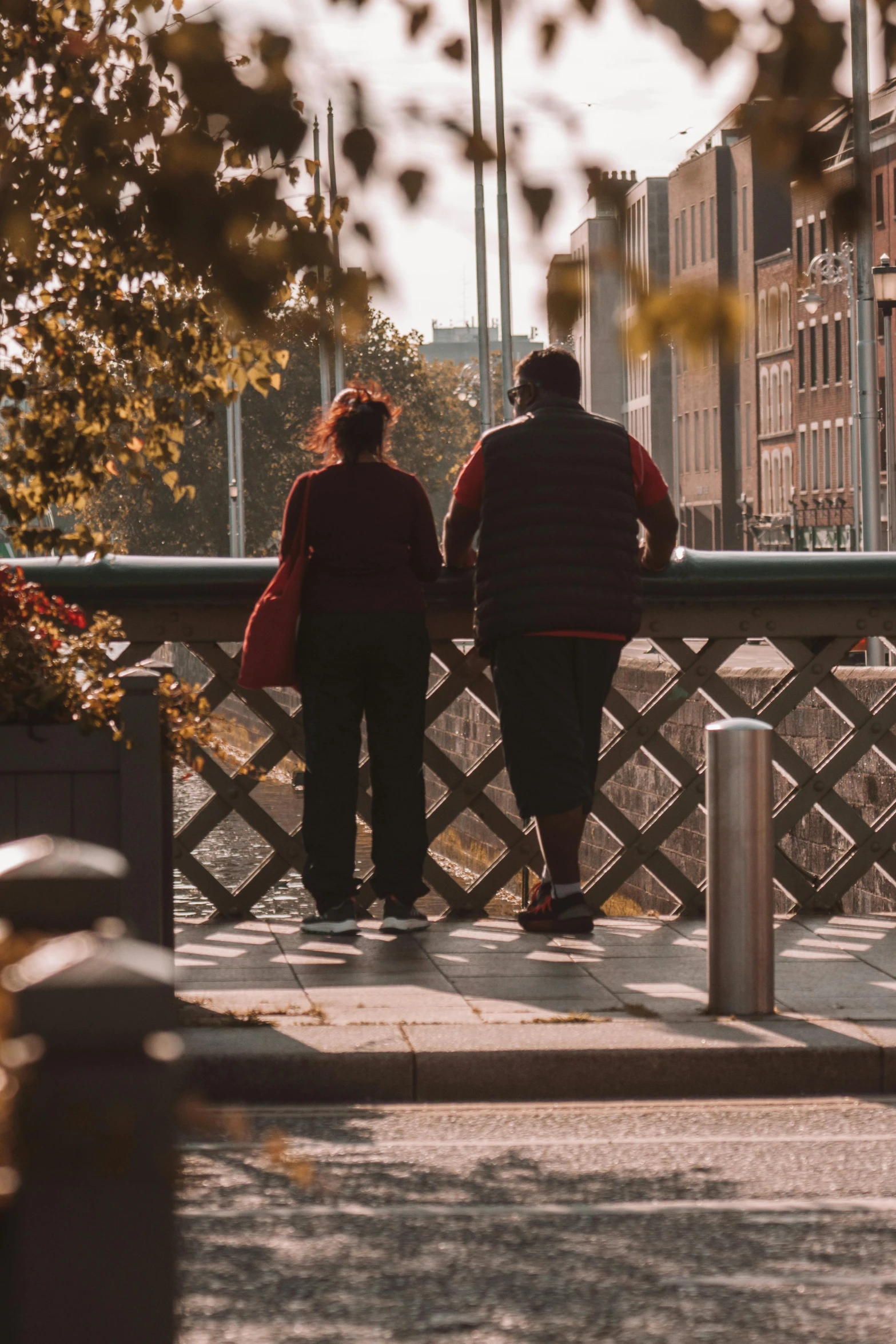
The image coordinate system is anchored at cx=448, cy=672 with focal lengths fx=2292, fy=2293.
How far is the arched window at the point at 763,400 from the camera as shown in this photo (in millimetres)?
82688

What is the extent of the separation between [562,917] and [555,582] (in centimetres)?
115

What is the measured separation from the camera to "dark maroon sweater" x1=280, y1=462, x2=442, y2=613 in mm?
7613

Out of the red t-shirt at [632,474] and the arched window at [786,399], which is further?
the arched window at [786,399]

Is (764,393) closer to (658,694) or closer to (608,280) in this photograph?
(658,694)

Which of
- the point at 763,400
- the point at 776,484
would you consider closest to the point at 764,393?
the point at 763,400

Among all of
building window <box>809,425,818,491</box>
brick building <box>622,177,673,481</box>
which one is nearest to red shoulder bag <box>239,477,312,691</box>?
building window <box>809,425,818,491</box>

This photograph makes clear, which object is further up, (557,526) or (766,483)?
(766,483)

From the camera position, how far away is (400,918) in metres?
7.78

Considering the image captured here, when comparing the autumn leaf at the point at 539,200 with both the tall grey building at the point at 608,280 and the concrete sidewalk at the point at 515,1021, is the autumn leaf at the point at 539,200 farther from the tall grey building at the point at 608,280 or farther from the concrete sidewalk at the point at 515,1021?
the concrete sidewalk at the point at 515,1021

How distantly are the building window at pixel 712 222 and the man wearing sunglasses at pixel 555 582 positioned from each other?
83386 mm

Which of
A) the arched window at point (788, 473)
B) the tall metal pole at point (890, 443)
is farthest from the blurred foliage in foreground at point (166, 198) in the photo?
the arched window at point (788, 473)

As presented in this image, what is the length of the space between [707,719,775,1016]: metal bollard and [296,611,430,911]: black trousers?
1.60 metres

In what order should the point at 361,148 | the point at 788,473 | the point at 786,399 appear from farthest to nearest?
the point at 786,399, the point at 788,473, the point at 361,148

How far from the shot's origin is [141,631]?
821 centimetres
